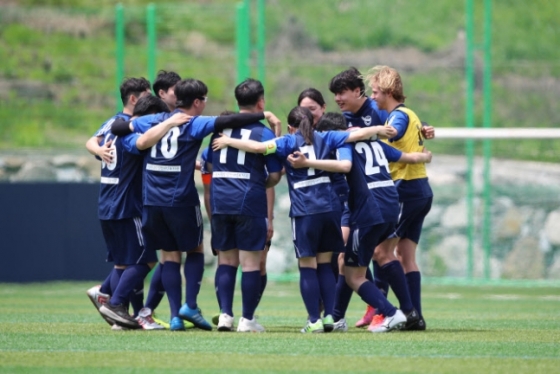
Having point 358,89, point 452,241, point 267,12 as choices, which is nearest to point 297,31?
point 267,12

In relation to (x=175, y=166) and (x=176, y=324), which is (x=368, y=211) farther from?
(x=176, y=324)

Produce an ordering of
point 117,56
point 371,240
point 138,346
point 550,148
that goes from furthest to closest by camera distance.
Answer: point 117,56
point 550,148
point 371,240
point 138,346

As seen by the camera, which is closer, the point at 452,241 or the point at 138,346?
the point at 138,346

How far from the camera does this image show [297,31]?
1758 cm

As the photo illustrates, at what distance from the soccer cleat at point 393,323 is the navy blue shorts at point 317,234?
650 mm

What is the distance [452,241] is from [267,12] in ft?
15.0

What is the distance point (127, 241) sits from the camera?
28.4ft

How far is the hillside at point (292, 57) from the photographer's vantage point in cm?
1658

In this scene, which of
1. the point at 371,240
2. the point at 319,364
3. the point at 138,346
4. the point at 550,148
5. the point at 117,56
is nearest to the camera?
the point at 319,364

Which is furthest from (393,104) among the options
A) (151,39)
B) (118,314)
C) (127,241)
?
(151,39)

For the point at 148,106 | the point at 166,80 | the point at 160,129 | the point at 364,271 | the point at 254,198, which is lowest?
the point at 364,271

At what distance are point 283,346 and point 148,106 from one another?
2.47 m

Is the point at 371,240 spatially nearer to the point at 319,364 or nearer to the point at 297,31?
the point at 319,364

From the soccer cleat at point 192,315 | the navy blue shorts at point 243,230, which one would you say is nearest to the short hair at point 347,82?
the navy blue shorts at point 243,230
